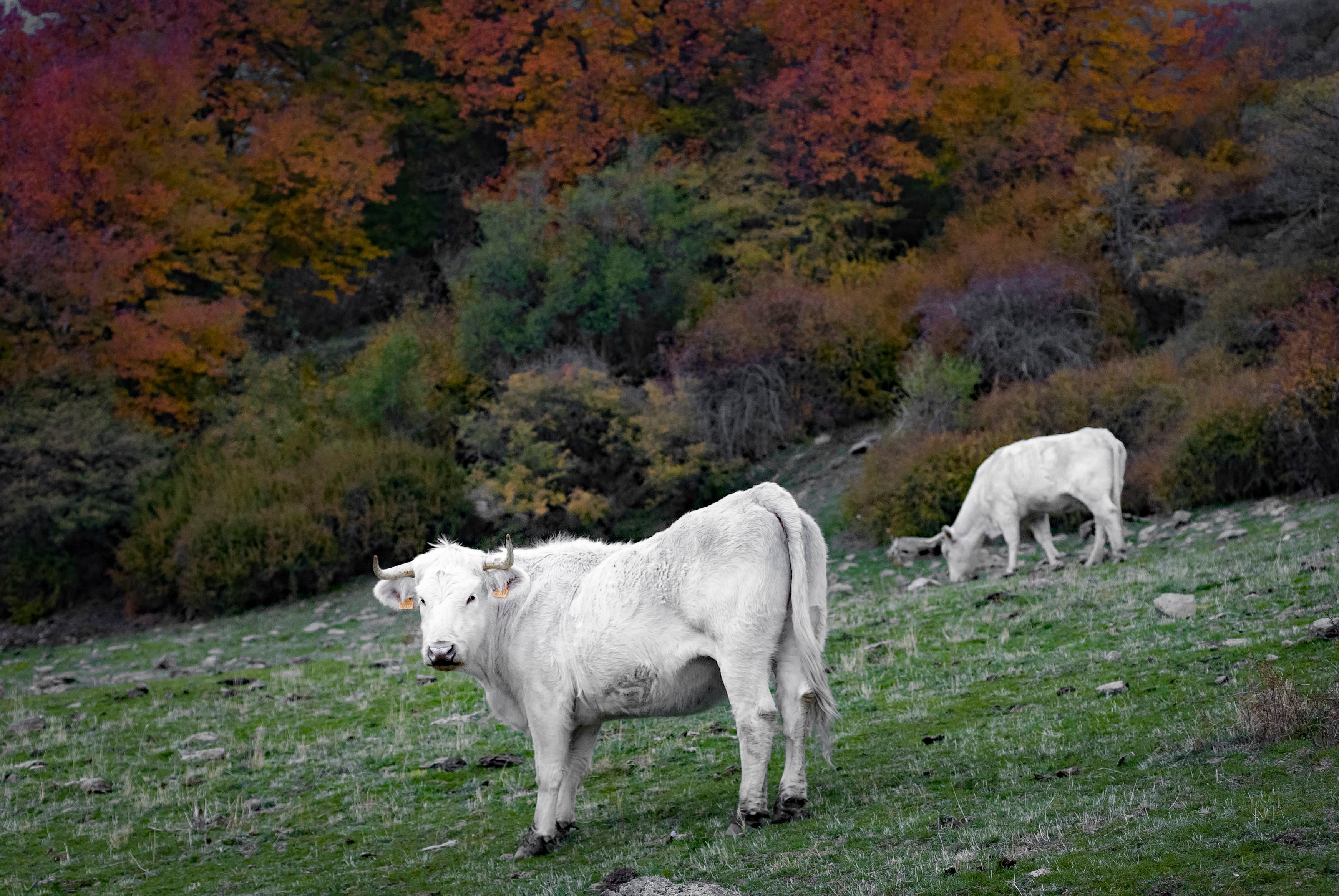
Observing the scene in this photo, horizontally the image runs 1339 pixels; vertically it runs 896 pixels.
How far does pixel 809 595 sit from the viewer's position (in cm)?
788

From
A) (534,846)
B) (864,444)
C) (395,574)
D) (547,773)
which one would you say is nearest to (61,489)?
(864,444)

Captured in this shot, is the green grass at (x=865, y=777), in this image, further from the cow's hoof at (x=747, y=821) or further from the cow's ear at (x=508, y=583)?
the cow's ear at (x=508, y=583)

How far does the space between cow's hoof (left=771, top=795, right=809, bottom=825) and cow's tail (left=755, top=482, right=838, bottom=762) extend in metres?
0.38

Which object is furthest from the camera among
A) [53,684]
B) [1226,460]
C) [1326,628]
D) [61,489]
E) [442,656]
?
[61,489]

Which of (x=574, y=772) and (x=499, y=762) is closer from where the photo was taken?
(x=574, y=772)

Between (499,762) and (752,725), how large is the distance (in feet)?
11.5

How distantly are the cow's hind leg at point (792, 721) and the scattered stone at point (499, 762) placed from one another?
2962 millimetres

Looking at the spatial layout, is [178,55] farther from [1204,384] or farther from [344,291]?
[1204,384]

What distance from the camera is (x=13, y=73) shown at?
3134 cm

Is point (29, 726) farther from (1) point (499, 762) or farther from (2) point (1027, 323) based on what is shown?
(2) point (1027, 323)

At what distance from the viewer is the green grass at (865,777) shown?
575 centimetres

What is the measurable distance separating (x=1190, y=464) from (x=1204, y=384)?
337 cm

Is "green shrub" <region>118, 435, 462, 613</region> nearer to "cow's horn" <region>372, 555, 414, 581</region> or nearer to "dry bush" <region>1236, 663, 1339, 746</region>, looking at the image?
"cow's horn" <region>372, 555, 414, 581</region>

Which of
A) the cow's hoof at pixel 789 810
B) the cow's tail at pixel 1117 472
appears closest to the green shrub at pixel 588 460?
the cow's tail at pixel 1117 472
